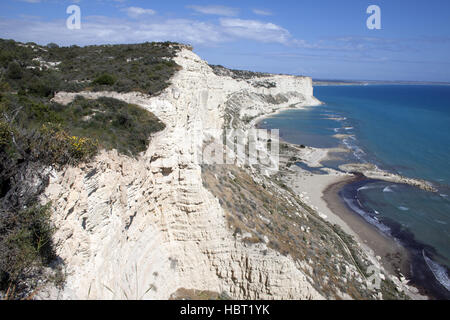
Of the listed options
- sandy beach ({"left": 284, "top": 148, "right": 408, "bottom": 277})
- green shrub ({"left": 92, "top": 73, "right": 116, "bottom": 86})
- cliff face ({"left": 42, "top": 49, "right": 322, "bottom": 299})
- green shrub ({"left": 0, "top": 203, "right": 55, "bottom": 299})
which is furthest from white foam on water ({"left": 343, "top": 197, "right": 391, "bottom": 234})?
green shrub ({"left": 0, "top": 203, "right": 55, "bottom": 299})

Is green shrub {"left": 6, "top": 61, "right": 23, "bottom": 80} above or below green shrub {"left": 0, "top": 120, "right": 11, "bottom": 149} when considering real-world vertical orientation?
above

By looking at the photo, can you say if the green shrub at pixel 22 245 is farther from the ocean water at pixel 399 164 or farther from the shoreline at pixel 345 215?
the ocean water at pixel 399 164

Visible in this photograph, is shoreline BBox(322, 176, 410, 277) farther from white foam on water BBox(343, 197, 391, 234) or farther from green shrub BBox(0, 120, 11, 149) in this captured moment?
green shrub BBox(0, 120, 11, 149)

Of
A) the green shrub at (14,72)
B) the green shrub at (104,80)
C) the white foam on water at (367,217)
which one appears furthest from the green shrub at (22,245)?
the white foam on water at (367,217)

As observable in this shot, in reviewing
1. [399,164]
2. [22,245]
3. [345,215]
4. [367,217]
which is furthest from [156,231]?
[399,164]

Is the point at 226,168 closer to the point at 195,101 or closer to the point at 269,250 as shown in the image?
the point at 195,101

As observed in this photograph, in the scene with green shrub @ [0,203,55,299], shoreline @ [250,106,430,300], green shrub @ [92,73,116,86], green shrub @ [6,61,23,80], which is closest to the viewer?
green shrub @ [0,203,55,299]

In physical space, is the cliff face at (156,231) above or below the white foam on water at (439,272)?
above
